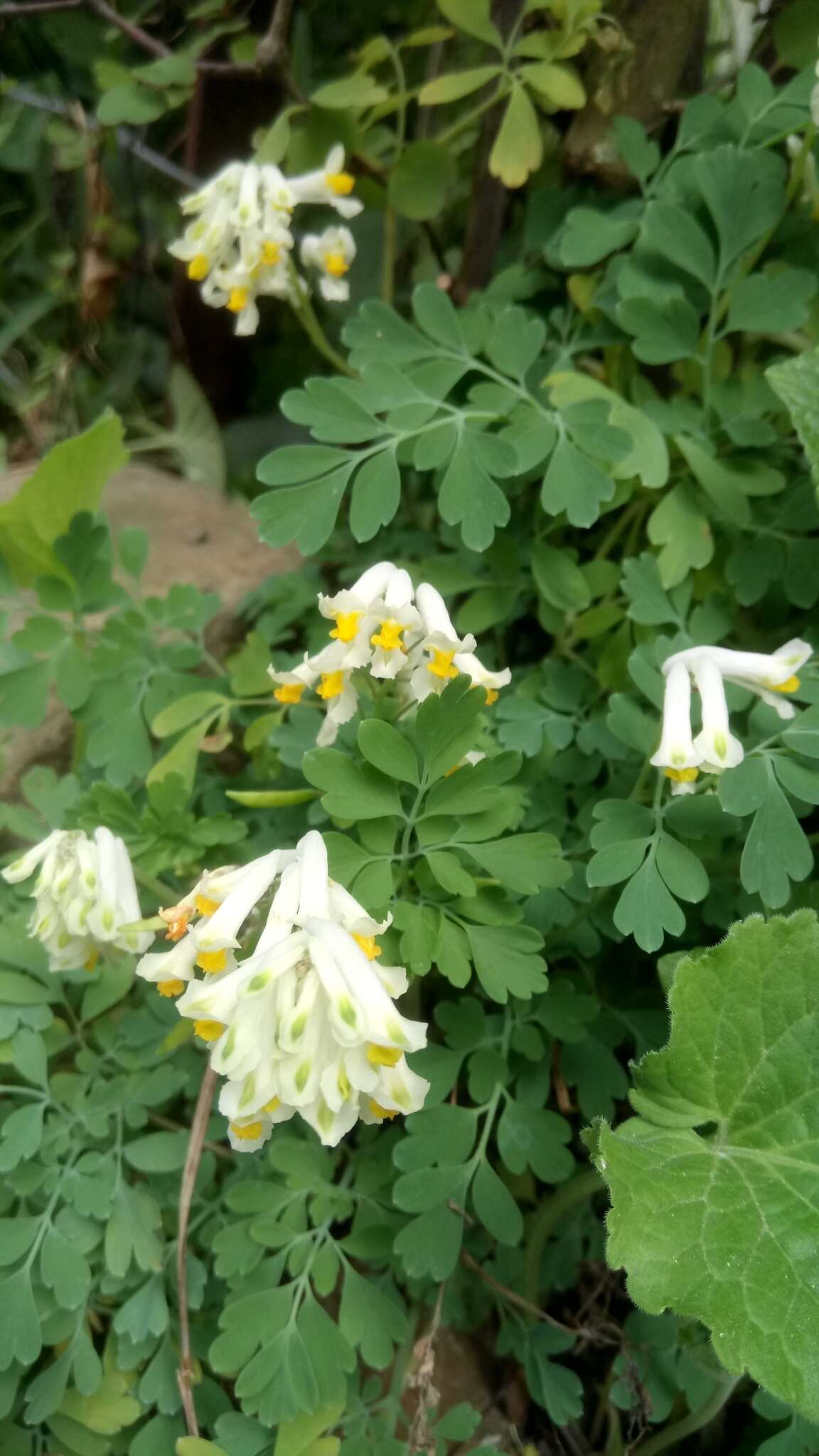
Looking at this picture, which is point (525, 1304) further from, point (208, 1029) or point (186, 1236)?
point (208, 1029)

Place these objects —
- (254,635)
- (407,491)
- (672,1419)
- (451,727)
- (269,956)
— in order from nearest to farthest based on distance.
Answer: (269,956) < (451,727) < (672,1419) < (254,635) < (407,491)

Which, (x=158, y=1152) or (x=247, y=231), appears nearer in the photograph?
(x=158, y=1152)

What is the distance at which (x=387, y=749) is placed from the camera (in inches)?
34.6

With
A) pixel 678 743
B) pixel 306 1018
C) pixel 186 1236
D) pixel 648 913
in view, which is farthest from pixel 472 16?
pixel 186 1236

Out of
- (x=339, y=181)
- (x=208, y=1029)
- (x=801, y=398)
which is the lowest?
(x=208, y=1029)

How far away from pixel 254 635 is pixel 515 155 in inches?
30.2

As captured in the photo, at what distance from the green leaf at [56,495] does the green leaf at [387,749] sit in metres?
0.64

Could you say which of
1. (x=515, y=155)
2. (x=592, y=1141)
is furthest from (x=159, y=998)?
(x=515, y=155)

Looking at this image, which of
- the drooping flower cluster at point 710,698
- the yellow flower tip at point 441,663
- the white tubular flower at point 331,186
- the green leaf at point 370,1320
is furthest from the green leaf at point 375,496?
the green leaf at point 370,1320

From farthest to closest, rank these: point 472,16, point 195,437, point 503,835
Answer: point 195,437, point 472,16, point 503,835

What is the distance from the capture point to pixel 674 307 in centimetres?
125

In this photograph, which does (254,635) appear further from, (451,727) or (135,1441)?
(135,1441)

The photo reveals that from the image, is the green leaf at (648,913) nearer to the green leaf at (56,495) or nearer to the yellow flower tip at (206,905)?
the yellow flower tip at (206,905)

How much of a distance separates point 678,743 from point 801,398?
491mm
